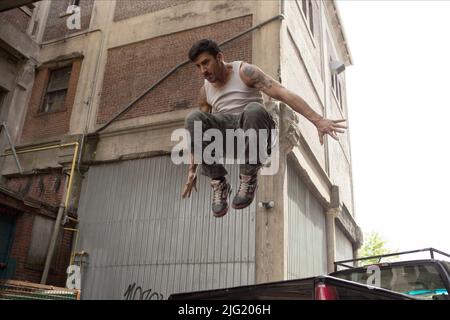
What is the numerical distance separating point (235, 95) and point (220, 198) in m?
1.07

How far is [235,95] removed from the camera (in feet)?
13.8

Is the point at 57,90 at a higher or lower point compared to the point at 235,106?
higher

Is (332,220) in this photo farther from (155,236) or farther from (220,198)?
(220,198)

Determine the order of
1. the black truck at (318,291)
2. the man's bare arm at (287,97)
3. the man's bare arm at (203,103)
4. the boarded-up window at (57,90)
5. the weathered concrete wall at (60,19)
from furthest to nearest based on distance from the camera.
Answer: the weathered concrete wall at (60,19) < the boarded-up window at (57,90) < the man's bare arm at (203,103) < the man's bare arm at (287,97) < the black truck at (318,291)

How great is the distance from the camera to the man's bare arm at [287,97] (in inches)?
149

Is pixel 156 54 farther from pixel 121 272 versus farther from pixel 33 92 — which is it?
pixel 121 272

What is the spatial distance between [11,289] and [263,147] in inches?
225

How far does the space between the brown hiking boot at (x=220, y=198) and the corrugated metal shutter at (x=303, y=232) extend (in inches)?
209

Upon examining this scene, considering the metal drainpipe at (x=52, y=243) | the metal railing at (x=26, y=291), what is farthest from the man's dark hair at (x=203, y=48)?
the metal drainpipe at (x=52, y=243)

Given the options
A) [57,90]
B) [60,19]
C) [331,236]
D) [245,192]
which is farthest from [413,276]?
[60,19]

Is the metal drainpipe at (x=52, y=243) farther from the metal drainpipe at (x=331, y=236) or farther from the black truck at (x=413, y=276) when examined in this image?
the metal drainpipe at (x=331, y=236)

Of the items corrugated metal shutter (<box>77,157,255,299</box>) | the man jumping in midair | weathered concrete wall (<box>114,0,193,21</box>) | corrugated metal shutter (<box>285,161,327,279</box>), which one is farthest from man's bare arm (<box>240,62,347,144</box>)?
weathered concrete wall (<box>114,0,193,21</box>)

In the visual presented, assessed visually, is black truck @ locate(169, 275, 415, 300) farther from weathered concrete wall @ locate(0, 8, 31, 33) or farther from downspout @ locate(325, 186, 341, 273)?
weathered concrete wall @ locate(0, 8, 31, 33)

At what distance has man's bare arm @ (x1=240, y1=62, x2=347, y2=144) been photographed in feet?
12.4
